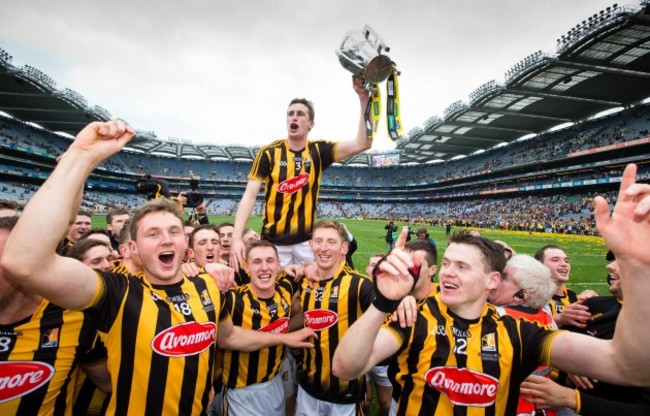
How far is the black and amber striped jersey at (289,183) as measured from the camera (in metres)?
3.87

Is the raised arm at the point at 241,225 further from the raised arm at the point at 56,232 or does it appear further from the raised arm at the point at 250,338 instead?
the raised arm at the point at 56,232

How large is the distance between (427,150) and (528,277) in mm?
59957

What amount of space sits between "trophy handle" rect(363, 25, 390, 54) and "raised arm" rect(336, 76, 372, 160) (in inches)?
14.1

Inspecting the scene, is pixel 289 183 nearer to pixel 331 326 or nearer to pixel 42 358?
pixel 331 326

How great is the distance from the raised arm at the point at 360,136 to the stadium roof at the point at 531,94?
2595 centimetres

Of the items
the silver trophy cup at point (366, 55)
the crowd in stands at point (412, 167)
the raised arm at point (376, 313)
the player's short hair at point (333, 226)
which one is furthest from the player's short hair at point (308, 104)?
the crowd in stands at point (412, 167)

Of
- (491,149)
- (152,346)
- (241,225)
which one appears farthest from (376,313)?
(491,149)

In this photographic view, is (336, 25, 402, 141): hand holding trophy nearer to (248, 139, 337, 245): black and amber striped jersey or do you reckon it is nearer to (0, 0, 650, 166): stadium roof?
(248, 139, 337, 245): black and amber striped jersey

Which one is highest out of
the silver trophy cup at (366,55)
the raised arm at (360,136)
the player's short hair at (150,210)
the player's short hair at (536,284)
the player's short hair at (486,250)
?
the silver trophy cup at (366,55)

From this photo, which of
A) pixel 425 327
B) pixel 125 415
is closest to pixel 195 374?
pixel 125 415

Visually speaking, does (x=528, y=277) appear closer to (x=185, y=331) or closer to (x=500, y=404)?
(x=500, y=404)

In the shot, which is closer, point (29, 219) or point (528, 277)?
point (29, 219)

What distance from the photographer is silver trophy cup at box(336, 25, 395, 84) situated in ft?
9.53

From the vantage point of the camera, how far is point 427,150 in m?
59.2
